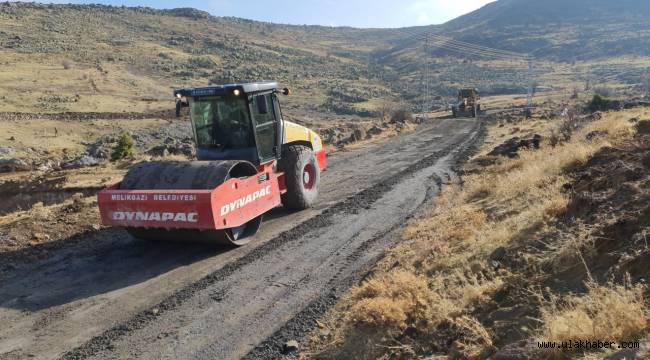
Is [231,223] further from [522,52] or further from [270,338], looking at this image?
[522,52]

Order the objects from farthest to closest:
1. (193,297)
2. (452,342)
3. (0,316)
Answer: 1. (193,297)
2. (0,316)
3. (452,342)

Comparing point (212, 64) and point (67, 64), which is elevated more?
point (67, 64)

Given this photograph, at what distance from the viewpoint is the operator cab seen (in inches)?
423

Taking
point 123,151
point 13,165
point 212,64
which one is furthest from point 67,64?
point 123,151

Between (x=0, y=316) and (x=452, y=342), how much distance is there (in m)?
5.86

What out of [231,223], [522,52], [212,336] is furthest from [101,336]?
[522,52]

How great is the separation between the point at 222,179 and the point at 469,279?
460 centimetres

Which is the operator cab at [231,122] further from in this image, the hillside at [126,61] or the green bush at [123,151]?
the hillside at [126,61]

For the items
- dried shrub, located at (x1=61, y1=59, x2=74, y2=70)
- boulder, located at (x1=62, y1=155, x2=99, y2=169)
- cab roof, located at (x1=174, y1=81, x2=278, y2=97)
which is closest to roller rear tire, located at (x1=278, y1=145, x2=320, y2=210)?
cab roof, located at (x1=174, y1=81, x2=278, y2=97)

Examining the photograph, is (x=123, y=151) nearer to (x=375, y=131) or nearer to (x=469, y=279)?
(x=375, y=131)

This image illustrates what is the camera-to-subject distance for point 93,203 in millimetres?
13195

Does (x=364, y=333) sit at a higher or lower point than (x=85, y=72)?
lower

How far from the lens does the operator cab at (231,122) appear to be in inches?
423

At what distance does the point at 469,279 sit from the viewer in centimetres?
662
